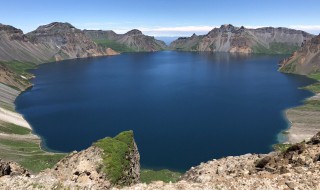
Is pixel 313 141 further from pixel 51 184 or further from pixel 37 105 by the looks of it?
pixel 37 105

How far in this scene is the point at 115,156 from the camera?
40.0 m

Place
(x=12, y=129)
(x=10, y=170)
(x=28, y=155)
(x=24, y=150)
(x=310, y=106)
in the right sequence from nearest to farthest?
(x=10, y=170)
(x=28, y=155)
(x=24, y=150)
(x=12, y=129)
(x=310, y=106)

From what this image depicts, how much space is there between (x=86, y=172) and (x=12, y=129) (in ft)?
368

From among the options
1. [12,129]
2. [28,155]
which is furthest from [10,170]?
[12,129]

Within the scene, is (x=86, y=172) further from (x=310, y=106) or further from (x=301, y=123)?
(x=310, y=106)

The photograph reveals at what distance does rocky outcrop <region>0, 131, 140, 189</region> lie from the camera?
33.3 m

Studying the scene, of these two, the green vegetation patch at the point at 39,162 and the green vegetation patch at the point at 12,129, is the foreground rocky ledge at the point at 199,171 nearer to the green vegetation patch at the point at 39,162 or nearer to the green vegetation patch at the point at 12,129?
the green vegetation patch at the point at 39,162

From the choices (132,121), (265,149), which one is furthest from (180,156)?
(132,121)

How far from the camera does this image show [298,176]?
28156 mm

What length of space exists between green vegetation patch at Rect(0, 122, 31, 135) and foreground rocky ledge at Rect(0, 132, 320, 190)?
10069 cm

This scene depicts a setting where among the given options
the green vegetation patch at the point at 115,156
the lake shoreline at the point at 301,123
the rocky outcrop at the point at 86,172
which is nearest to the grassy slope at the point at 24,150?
the rocky outcrop at the point at 86,172

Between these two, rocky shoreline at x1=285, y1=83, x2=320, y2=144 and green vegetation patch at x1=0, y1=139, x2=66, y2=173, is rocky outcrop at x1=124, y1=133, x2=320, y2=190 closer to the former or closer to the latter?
green vegetation patch at x1=0, y1=139, x2=66, y2=173

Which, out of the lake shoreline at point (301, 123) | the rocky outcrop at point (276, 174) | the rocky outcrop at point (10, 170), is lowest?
the lake shoreline at point (301, 123)

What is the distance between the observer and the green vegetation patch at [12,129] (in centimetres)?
13300
